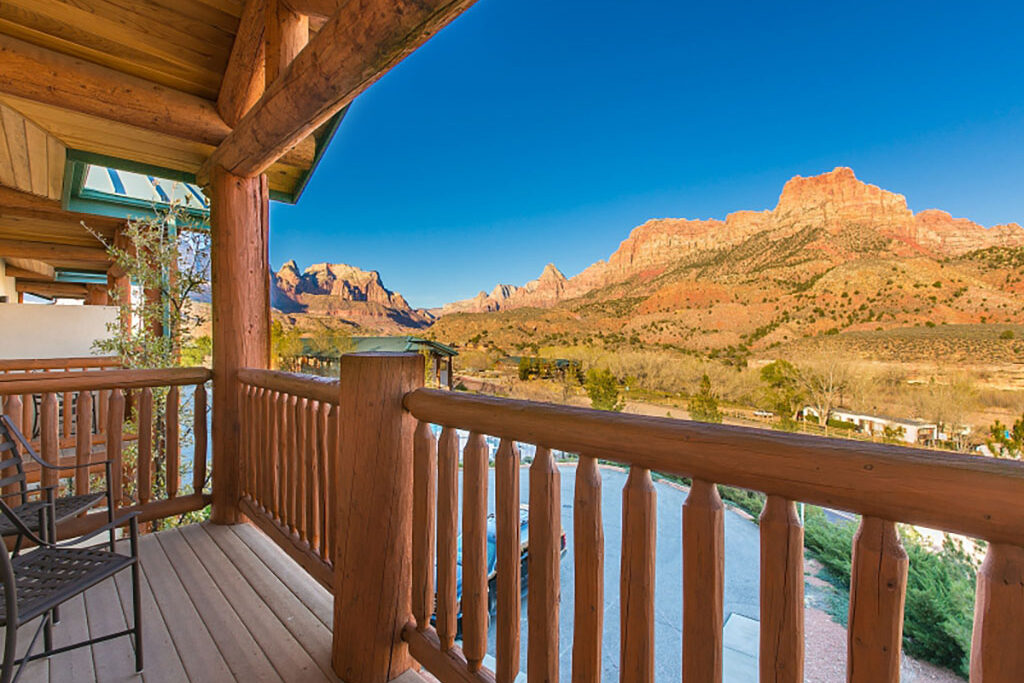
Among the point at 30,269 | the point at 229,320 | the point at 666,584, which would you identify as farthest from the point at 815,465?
the point at 30,269

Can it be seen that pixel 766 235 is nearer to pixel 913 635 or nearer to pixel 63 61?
pixel 913 635

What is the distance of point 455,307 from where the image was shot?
11.9 meters

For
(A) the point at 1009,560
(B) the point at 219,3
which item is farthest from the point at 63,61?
(A) the point at 1009,560

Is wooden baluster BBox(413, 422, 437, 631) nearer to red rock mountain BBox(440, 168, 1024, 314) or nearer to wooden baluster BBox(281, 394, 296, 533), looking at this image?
wooden baluster BBox(281, 394, 296, 533)

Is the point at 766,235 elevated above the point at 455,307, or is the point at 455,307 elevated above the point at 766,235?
the point at 766,235

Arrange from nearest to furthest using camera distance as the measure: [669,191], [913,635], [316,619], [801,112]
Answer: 1. [316,619]
2. [913,635]
3. [801,112]
4. [669,191]

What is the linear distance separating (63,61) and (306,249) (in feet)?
70.4

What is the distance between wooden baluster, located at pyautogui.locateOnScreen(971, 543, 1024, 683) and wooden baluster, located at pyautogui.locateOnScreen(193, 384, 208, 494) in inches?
123

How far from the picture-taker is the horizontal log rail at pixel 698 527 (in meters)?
0.54

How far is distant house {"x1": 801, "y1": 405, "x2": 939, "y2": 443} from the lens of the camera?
8.70 m

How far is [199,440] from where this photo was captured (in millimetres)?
2674

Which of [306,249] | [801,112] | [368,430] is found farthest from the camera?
[306,249]

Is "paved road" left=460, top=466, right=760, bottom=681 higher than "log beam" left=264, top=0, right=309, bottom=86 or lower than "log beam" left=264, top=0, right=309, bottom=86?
lower

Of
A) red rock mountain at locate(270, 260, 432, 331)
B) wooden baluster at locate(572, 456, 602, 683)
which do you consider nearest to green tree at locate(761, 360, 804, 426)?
red rock mountain at locate(270, 260, 432, 331)
